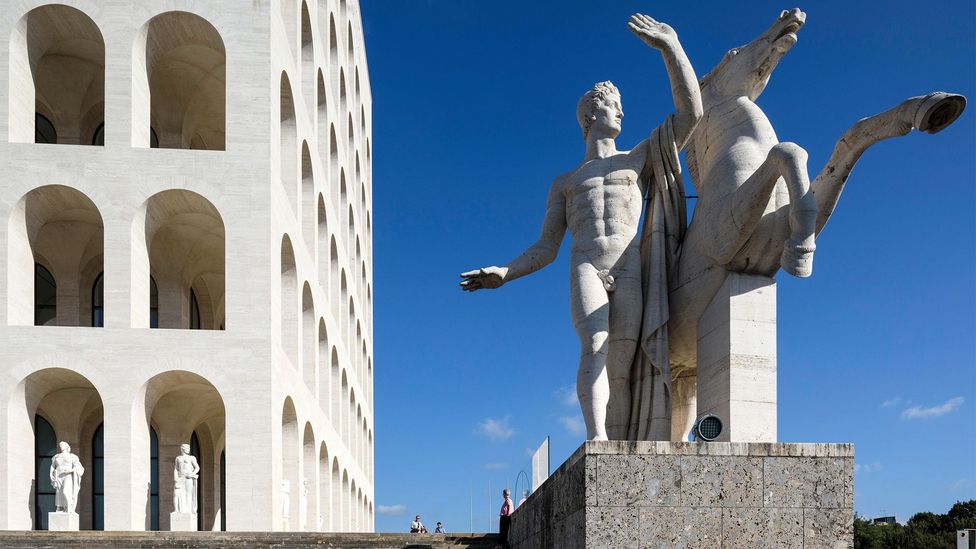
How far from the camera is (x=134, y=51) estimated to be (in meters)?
25.5

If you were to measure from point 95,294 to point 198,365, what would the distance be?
29.2ft

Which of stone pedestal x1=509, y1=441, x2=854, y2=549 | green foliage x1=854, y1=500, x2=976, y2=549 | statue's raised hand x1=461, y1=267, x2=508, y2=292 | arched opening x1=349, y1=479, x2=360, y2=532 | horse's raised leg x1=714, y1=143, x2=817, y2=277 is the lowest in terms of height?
green foliage x1=854, y1=500, x2=976, y2=549

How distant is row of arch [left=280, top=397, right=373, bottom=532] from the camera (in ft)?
90.6

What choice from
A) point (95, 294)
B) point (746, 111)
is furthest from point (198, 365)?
point (746, 111)

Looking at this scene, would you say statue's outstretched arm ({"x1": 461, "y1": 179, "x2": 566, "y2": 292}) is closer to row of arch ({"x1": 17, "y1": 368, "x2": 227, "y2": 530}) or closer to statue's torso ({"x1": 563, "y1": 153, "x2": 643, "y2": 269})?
statue's torso ({"x1": 563, "y1": 153, "x2": 643, "y2": 269})

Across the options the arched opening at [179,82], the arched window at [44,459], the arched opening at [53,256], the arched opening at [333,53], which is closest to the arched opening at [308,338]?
the arched opening at [179,82]

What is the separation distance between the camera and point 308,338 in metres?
33.0

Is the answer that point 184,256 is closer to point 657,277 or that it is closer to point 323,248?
point 323,248

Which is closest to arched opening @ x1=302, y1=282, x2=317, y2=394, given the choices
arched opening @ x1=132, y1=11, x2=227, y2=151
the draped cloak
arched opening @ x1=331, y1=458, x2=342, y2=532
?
arched opening @ x1=132, y1=11, x2=227, y2=151

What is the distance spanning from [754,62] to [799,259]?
2.49 metres

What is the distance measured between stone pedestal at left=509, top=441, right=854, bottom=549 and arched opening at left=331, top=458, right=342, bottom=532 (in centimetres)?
3141

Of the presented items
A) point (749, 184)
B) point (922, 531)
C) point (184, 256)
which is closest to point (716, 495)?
point (749, 184)

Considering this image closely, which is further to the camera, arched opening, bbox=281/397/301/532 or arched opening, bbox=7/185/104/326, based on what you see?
arched opening, bbox=281/397/301/532

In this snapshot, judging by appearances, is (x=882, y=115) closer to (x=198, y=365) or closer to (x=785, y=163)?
(x=785, y=163)
